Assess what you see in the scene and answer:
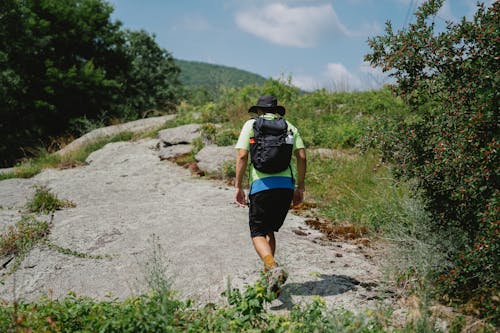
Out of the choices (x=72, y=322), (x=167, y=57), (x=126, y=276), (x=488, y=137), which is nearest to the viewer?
(x=72, y=322)

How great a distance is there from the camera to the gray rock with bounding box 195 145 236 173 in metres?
11.3

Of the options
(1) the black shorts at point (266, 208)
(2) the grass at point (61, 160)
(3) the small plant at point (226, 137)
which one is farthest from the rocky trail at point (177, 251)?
(2) the grass at point (61, 160)

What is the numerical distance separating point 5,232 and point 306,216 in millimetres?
4811

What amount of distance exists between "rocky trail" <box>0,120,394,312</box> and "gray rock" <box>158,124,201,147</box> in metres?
3.34

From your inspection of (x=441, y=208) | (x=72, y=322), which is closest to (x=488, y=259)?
(x=441, y=208)

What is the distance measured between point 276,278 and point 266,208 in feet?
2.88

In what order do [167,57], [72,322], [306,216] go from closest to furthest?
[72,322] < [306,216] < [167,57]

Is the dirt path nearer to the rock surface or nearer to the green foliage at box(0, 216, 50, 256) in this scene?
the green foliage at box(0, 216, 50, 256)

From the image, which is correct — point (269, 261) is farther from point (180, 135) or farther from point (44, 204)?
point (180, 135)

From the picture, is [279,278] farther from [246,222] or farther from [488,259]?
[246,222]

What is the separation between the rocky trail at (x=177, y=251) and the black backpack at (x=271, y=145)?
0.99 metres

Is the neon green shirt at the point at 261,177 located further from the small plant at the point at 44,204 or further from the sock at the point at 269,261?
the small plant at the point at 44,204

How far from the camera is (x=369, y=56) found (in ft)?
18.3

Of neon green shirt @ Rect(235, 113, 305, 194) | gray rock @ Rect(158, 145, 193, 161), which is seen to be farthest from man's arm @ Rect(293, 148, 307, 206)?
gray rock @ Rect(158, 145, 193, 161)
